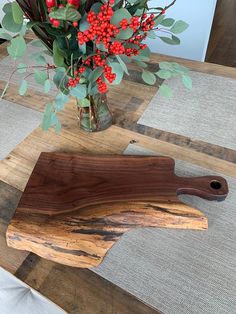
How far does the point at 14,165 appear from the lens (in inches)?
27.5

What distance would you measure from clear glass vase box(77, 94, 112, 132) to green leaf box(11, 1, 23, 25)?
0.83 ft

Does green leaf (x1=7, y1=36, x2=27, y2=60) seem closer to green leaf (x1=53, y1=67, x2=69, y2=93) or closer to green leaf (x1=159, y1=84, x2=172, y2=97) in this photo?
green leaf (x1=53, y1=67, x2=69, y2=93)

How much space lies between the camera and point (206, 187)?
55 cm

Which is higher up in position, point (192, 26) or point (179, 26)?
point (179, 26)

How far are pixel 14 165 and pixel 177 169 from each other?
1.33 ft

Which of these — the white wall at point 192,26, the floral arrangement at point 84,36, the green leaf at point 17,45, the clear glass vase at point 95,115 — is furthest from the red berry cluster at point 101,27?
the white wall at point 192,26

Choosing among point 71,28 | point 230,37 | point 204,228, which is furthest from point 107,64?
point 230,37

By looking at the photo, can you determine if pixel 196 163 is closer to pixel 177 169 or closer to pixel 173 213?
pixel 177 169

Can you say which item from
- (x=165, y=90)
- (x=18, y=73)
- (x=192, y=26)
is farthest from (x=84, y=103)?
(x=192, y=26)

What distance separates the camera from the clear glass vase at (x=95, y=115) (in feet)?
2.20

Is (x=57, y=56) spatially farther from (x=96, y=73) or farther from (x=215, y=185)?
(x=215, y=185)

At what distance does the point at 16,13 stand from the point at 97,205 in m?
0.36

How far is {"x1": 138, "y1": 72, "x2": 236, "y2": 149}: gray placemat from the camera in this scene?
0.71 meters

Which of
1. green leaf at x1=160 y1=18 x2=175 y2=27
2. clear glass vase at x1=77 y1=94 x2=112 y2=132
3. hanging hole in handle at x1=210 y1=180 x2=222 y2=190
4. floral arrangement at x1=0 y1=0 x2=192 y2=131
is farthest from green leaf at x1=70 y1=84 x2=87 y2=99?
hanging hole in handle at x1=210 y1=180 x2=222 y2=190
